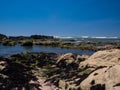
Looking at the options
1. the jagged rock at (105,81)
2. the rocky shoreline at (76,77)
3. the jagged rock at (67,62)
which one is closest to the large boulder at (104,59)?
the rocky shoreline at (76,77)

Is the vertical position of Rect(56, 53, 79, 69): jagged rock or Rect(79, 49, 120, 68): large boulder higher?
Rect(79, 49, 120, 68): large boulder

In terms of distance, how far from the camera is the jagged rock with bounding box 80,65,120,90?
32.7ft

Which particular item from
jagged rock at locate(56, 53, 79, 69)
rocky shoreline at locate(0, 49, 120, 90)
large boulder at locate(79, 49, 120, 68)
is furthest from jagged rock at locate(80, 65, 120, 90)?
jagged rock at locate(56, 53, 79, 69)

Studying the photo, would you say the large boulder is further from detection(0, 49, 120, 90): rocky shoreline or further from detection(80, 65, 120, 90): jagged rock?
detection(80, 65, 120, 90): jagged rock

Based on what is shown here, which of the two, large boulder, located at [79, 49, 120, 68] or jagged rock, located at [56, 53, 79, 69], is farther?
jagged rock, located at [56, 53, 79, 69]

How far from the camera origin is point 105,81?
1058 centimetres

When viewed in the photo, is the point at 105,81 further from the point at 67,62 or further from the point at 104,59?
the point at 67,62

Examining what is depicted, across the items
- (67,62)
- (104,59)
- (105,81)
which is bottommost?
(67,62)

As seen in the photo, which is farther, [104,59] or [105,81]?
[104,59]

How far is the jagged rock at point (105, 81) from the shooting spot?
998cm

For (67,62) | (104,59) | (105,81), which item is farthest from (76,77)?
(67,62)

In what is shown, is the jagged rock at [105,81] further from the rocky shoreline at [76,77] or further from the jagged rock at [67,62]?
the jagged rock at [67,62]

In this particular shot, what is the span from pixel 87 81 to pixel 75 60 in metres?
10.9

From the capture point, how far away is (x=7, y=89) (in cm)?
1364
